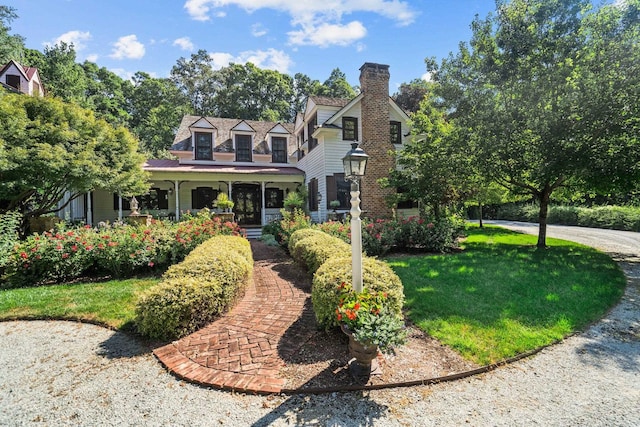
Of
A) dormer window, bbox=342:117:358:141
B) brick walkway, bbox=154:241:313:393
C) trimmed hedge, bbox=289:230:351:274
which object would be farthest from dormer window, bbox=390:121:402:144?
brick walkway, bbox=154:241:313:393

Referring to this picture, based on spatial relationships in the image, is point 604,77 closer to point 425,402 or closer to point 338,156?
point 338,156

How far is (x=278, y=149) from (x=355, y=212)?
16.2 metres

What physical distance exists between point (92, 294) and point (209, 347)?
3.50 meters

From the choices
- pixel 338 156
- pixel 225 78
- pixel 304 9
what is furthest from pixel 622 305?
pixel 225 78

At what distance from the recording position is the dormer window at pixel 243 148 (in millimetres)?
17969

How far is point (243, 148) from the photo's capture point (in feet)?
59.4

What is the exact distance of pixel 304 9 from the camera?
7379mm

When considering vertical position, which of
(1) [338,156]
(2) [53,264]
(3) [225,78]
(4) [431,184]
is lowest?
(2) [53,264]

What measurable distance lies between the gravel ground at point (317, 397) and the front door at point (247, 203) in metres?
14.2

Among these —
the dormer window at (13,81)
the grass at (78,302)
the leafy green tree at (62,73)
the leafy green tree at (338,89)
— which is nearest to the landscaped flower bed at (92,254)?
the grass at (78,302)

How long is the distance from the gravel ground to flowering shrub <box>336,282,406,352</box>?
52 cm

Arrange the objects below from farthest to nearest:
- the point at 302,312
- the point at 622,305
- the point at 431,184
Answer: the point at 431,184 → the point at 622,305 → the point at 302,312

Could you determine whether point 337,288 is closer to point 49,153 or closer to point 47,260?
point 47,260

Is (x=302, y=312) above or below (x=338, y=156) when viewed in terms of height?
below
